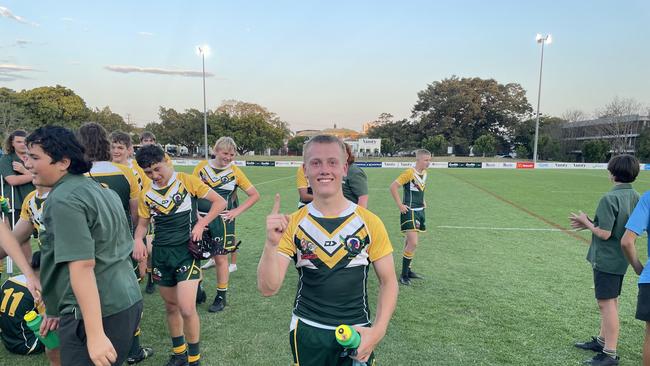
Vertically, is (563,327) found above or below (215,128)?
below

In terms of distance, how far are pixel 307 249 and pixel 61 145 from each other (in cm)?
142

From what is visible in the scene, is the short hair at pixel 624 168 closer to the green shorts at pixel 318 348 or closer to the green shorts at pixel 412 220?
the green shorts at pixel 412 220

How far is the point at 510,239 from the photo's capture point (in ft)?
29.8

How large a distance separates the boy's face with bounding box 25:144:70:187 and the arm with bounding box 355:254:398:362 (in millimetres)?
1784

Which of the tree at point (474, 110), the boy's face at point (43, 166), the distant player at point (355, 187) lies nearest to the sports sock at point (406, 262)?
the distant player at point (355, 187)

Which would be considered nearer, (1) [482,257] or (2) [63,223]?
(2) [63,223]

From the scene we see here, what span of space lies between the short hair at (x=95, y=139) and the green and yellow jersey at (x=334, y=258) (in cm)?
247

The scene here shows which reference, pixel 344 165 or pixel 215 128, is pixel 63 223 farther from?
pixel 215 128

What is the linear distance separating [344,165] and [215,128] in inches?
2179

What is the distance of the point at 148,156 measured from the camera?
3514mm

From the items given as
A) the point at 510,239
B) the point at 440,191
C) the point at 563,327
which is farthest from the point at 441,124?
the point at 563,327

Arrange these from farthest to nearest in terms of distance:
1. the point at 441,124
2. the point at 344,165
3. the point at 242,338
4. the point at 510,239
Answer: the point at 441,124 → the point at 510,239 → the point at 242,338 → the point at 344,165

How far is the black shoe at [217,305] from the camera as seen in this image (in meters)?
4.86

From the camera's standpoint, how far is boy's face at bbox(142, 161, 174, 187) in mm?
3555
